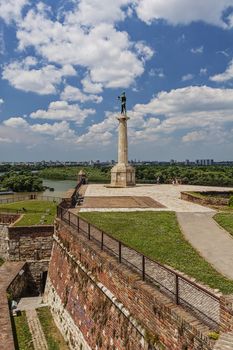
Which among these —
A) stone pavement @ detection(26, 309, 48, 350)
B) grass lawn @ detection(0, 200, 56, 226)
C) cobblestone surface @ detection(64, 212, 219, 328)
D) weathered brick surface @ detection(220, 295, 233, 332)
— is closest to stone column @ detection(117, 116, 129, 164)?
grass lawn @ detection(0, 200, 56, 226)

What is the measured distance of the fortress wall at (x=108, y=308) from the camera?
214 inches

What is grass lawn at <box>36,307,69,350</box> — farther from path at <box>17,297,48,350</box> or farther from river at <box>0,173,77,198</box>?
river at <box>0,173,77,198</box>

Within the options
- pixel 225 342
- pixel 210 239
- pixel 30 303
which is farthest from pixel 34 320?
pixel 225 342

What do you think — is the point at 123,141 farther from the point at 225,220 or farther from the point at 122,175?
the point at 225,220

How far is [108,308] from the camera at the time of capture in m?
8.15

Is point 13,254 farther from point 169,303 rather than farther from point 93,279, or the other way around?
point 169,303

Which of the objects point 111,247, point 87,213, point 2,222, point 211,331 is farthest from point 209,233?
point 2,222

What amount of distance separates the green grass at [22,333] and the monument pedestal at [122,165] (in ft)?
68.5

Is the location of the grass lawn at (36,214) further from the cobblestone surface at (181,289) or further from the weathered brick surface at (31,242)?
the cobblestone surface at (181,289)

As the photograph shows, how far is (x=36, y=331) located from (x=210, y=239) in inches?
244

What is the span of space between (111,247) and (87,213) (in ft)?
22.3

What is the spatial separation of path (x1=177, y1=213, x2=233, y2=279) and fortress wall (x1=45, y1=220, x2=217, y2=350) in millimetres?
2290

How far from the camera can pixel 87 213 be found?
15.8 metres

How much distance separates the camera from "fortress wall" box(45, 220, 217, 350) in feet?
17.9
